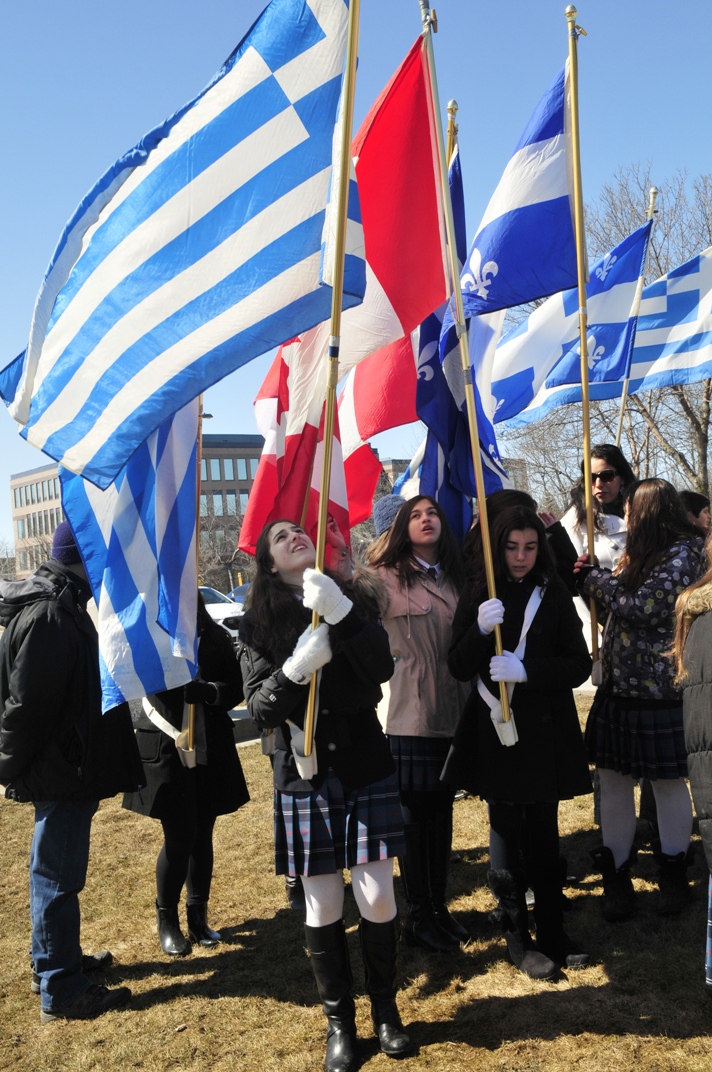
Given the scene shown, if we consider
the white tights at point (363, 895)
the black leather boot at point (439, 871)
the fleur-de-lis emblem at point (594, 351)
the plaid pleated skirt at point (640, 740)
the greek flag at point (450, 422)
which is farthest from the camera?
the fleur-de-lis emblem at point (594, 351)

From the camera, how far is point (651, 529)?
414 centimetres

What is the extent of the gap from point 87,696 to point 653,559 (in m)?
2.61

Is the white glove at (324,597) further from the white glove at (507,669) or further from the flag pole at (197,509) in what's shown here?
the white glove at (507,669)

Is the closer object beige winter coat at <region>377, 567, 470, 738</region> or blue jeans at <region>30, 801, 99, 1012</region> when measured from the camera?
blue jeans at <region>30, 801, 99, 1012</region>

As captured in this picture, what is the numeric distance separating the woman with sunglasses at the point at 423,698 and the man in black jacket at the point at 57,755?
1.30 meters

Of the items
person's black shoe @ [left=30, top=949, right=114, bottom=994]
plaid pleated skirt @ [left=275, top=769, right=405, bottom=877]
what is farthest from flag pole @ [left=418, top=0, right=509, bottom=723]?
person's black shoe @ [left=30, top=949, right=114, bottom=994]

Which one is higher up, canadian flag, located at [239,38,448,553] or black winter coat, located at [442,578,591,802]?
canadian flag, located at [239,38,448,553]

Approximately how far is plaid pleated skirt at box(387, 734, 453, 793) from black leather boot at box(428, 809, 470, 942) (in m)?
0.20

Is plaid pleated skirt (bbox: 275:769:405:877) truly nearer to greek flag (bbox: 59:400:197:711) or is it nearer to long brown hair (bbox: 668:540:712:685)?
greek flag (bbox: 59:400:197:711)

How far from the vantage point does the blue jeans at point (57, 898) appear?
3910 millimetres

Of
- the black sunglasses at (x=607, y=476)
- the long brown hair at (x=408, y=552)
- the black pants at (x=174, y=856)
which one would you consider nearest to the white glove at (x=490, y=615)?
the long brown hair at (x=408, y=552)

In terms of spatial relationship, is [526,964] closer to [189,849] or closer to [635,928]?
[635,928]

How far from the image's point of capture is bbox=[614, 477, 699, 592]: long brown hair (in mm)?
4133

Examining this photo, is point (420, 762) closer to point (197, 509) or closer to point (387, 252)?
point (197, 509)
